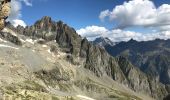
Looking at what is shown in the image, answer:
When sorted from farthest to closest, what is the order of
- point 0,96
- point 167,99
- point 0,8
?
point 167,99, point 0,96, point 0,8

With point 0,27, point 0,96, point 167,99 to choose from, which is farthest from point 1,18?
point 167,99

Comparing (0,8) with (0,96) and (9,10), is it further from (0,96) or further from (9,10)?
(0,96)

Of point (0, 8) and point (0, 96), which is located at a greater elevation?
point (0, 8)

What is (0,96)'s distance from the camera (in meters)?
64.4

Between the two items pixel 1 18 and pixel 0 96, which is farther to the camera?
pixel 0 96

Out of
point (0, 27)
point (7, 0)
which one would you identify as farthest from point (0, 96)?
point (7, 0)

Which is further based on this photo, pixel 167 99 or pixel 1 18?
pixel 167 99

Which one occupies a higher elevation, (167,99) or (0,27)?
(0,27)

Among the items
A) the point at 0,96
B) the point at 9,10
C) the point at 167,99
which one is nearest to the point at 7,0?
the point at 9,10

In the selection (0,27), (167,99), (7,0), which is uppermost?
(7,0)

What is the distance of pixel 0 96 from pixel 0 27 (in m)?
16.0

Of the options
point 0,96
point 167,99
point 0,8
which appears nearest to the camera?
point 0,8

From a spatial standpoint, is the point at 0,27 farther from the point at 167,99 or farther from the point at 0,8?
the point at 167,99

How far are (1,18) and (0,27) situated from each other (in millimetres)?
1587
